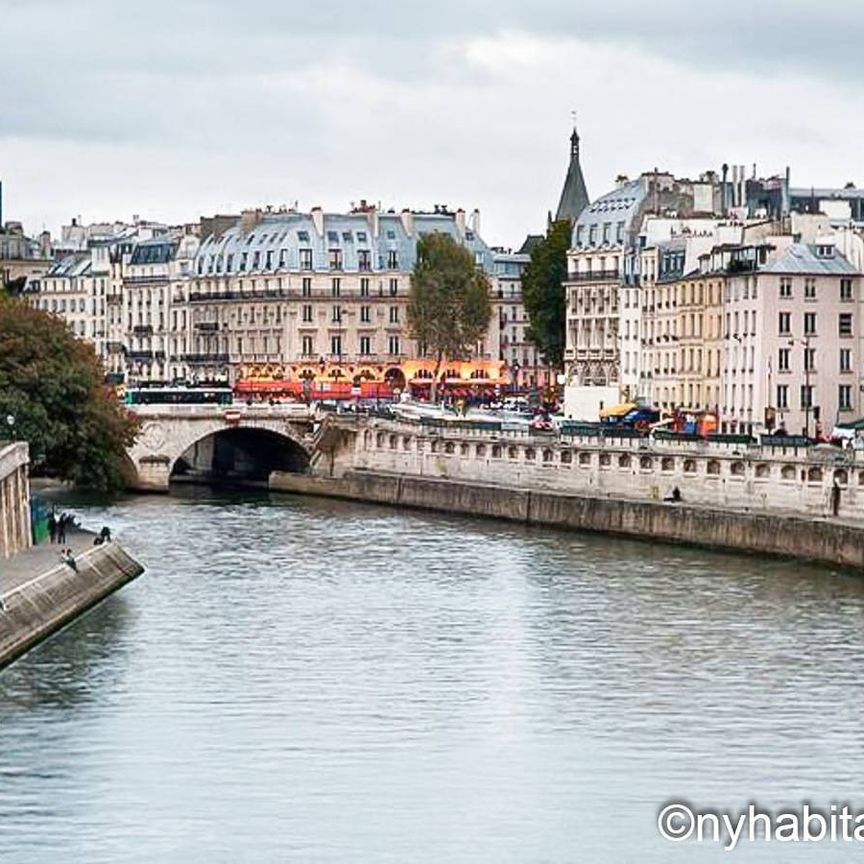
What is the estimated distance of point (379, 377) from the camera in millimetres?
133750

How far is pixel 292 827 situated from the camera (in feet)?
124

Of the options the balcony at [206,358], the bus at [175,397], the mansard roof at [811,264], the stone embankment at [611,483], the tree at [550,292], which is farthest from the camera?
the balcony at [206,358]

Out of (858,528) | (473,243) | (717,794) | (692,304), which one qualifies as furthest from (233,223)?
(717,794)

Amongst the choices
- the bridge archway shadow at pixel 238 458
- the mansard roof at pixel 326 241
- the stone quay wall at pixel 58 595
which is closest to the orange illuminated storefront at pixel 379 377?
the mansard roof at pixel 326 241

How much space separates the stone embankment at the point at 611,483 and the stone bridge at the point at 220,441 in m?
1.81

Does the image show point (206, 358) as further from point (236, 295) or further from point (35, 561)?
point (35, 561)

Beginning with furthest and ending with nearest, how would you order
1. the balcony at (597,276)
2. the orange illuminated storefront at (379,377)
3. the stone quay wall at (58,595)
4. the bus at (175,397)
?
the orange illuminated storefront at (379,377), the balcony at (597,276), the bus at (175,397), the stone quay wall at (58,595)

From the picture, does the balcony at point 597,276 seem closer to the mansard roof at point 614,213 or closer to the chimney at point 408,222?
the mansard roof at point 614,213

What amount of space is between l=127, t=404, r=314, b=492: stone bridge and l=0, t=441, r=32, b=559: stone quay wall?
30353 millimetres

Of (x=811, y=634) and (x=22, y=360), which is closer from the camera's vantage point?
(x=811, y=634)

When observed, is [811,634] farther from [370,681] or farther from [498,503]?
[498,503]

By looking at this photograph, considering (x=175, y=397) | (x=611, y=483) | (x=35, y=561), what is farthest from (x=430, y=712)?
(x=175, y=397)

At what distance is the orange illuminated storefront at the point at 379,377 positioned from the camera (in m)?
130

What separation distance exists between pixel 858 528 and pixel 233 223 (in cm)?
7989
